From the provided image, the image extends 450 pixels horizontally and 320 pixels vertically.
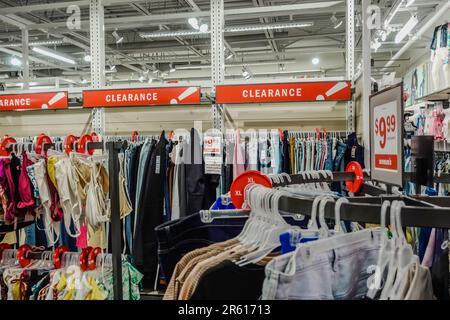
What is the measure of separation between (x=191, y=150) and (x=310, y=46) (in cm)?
935

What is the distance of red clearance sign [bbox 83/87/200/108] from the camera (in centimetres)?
466

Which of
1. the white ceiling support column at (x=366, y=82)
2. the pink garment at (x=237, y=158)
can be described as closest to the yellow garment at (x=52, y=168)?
the pink garment at (x=237, y=158)

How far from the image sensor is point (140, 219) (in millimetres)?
3891

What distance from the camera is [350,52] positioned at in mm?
4379

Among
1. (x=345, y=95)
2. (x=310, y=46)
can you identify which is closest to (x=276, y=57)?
(x=310, y=46)

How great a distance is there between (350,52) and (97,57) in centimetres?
292

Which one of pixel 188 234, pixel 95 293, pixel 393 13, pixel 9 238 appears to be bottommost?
pixel 95 293

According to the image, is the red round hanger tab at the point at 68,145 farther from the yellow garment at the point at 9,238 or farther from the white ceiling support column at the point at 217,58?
the white ceiling support column at the point at 217,58

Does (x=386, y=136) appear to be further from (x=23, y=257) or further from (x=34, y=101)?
(x=34, y=101)

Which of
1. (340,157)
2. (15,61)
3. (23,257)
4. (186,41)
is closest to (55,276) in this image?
(23,257)

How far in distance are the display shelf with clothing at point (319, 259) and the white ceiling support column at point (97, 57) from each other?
3926mm

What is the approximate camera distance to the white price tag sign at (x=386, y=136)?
1411 millimetres

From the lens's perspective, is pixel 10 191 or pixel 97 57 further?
pixel 97 57
